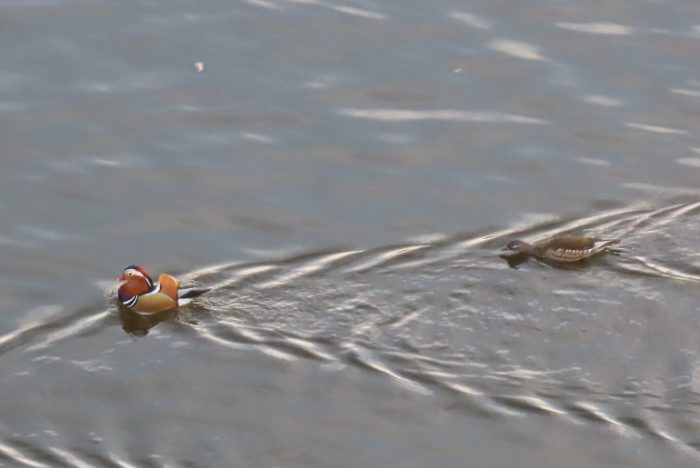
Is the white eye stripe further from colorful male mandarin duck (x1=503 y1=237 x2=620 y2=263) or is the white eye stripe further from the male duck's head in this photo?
colorful male mandarin duck (x1=503 y1=237 x2=620 y2=263)

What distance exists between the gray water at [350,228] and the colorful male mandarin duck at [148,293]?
111 mm

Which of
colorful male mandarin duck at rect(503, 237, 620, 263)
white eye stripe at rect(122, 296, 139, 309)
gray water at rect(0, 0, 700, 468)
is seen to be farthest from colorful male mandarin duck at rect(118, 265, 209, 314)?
colorful male mandarin duck at rect(503, 237, 620, 263)

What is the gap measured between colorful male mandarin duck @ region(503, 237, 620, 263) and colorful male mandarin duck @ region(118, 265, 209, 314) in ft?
8.60

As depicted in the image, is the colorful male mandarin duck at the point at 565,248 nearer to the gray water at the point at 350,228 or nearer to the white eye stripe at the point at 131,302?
the gray water at the point at 350,228

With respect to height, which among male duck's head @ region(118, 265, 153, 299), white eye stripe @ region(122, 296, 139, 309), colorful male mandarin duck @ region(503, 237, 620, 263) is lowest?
white eye stripe @ region(122, 296, 139, 309)

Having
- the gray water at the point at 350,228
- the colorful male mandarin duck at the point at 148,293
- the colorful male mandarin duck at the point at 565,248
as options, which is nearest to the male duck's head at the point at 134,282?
the colorful male mandarin duck at the point at 148,293

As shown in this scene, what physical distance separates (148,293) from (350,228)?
2.13 meters

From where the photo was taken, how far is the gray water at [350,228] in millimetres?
10688

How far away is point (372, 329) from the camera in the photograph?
11.7 metres

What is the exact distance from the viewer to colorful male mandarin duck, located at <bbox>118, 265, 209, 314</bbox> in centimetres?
1223

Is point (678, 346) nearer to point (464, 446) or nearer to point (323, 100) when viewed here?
point (464, 446)

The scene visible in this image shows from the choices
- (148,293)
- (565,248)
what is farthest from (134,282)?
(565,248)

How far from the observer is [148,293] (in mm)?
12258

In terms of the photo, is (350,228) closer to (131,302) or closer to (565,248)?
(565,248)
